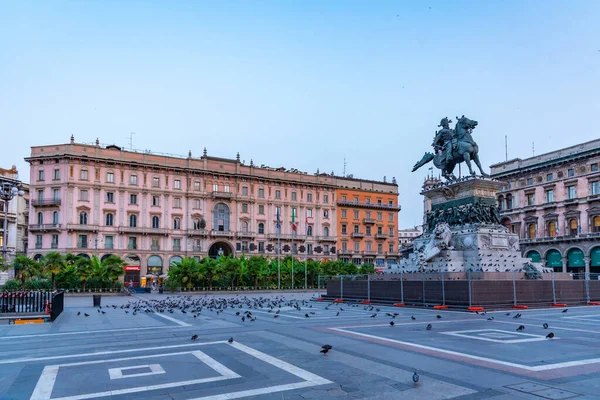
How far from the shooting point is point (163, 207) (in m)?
72.1

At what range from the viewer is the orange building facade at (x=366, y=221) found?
86.4m

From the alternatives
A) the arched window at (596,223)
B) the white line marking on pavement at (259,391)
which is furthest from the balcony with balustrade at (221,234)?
the white line marking on pavement at (259,391)

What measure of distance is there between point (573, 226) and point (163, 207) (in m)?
54.1

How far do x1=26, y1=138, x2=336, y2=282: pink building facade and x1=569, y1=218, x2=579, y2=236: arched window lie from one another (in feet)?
109

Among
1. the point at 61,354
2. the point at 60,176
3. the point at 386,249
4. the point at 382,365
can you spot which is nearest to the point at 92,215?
the point at 60,176

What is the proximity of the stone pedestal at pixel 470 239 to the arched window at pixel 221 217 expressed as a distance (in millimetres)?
50260

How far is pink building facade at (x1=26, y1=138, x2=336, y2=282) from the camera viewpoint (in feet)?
218

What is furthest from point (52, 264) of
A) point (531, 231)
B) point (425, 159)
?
point (531, 231)

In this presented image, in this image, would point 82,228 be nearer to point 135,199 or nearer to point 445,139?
point 135,199

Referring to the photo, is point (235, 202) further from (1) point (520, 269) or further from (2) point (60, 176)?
(1) point (520, 269)

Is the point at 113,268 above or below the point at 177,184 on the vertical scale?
below

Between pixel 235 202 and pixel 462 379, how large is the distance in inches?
2724

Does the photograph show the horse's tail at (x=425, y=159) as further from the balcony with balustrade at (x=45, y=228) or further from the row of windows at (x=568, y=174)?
the balcony with balustrade at (x=45, y=228)

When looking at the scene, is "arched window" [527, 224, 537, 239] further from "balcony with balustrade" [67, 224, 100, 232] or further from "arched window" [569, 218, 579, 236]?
"balcony with balustrade" [67, 224, 100, 232]
